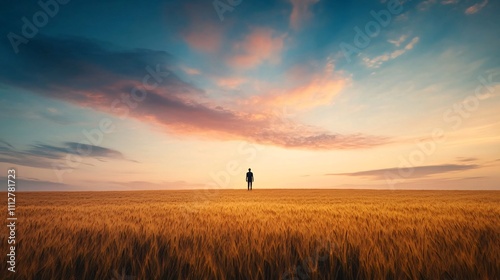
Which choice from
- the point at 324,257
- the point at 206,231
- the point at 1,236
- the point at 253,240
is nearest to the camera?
the point at 324,257

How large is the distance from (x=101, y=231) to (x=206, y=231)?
1926 millimetres

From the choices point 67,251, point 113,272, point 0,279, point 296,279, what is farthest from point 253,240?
point 0,279

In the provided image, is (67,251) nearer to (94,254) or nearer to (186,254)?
(94,254)

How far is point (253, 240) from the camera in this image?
392cm

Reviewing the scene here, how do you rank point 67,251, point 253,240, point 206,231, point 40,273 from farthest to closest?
point 206,231 < point 253,240 < point 67,251 < point 40,273

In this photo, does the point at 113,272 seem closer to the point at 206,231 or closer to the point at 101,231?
the point at 206,231

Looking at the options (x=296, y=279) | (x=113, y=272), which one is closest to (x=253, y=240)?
(x=296, y=279)

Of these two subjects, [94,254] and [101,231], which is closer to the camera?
[94,254]

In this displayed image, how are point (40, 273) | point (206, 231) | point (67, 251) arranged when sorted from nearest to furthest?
1. point (40, 273)
2. point (67, 251)
3. point (206, 231)

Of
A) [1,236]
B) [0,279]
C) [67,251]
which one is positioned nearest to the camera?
[0,279]

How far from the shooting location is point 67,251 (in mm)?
3445

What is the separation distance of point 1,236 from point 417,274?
18.5 ft

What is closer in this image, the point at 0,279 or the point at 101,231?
the point at 0,279

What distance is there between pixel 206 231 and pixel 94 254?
6.61 ft
